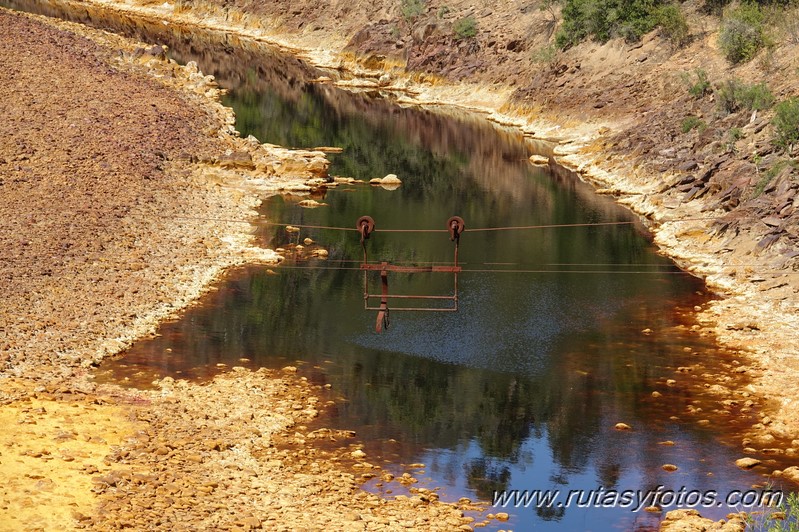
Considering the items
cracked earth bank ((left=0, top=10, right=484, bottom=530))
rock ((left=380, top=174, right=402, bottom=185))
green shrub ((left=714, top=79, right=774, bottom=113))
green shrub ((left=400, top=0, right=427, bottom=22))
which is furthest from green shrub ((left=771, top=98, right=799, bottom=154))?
green shrub ((left=400, top=0, right=427, bottom=22))

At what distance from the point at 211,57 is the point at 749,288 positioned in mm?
54838

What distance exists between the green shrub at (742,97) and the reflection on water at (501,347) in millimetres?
7788

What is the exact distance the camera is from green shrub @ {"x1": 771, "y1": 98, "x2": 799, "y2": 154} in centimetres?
4556

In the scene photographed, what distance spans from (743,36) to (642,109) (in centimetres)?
631

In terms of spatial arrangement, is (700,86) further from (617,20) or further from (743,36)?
(617,20)

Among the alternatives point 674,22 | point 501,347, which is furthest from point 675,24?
point 501,347

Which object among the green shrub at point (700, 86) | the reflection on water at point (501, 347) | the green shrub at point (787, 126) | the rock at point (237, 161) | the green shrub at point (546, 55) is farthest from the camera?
the green shrub at point (546, 55)

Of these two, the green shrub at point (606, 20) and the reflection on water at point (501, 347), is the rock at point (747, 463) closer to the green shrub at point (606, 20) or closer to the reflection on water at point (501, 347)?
the reflection on water at point (501, 347)

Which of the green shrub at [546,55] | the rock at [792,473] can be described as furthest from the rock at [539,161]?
the rock at [792,473]

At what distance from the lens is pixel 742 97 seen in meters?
52.7

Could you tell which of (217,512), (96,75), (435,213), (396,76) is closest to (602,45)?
(396,76)

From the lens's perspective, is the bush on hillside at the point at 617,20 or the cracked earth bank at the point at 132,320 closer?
the cracked earth bank at the point at 132,320

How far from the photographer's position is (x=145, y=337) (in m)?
33.6

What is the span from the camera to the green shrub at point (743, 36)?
59156mm
